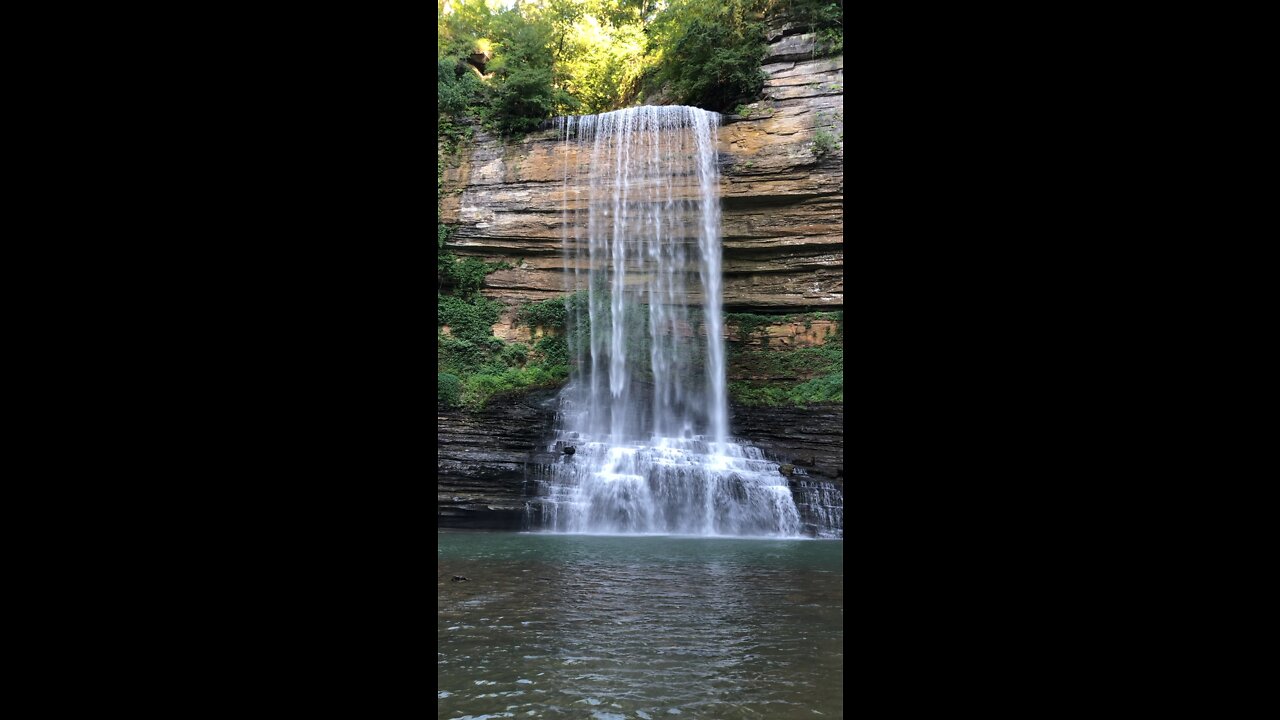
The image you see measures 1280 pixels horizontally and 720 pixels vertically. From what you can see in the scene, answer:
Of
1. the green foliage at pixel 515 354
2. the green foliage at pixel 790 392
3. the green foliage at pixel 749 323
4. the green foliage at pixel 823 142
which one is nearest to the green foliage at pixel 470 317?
the green foliage at pixel 515 354

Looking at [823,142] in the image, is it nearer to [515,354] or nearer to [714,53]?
[714,53]

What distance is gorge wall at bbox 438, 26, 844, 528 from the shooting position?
14336 mm

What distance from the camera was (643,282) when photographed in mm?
16797

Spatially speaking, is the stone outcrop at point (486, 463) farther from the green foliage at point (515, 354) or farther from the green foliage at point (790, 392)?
the green foliage at point (790, 392)

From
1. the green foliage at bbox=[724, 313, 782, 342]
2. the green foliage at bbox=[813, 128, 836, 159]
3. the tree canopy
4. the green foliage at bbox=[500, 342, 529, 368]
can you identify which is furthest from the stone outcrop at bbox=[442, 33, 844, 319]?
the green foliage at bbox=[500, 342, 529, 368]

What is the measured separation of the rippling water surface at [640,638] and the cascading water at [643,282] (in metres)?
6.63

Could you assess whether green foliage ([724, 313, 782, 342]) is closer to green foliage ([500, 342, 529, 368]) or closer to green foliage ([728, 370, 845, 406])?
green foliage ([728, 370, 845, 406])

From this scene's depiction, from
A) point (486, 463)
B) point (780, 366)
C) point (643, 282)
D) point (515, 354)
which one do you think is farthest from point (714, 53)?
point (486, 463)

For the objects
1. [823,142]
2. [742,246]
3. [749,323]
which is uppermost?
[823,142]

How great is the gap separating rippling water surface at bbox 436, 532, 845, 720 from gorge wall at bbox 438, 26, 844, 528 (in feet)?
16.7

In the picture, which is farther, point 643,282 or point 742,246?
point 643,282

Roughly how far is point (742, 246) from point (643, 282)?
7.72ft

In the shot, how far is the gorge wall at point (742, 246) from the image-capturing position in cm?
1434
